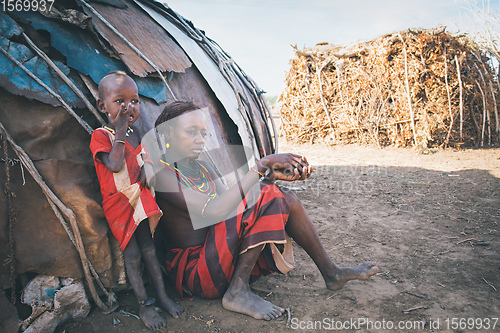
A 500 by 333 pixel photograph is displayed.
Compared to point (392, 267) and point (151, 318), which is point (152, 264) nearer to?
point (151, 318)

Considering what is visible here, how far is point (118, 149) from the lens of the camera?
1.56 metres

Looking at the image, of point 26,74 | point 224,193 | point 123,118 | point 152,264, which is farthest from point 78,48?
point 152,264

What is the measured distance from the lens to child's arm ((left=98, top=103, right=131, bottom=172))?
5.09 feet

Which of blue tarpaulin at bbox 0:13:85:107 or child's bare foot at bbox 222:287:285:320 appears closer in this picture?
blue tarpaulin at bbox 0:13:85:107

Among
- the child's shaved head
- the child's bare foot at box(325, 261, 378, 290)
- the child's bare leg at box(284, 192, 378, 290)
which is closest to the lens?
the child's shaved head

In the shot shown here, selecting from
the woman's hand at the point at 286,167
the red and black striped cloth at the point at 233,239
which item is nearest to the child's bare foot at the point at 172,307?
the red and black striped cloth at the point at 233,239

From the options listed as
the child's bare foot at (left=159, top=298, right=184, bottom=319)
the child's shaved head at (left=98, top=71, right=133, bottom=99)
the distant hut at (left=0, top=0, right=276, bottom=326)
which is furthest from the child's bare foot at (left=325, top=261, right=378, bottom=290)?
the child's shaved head at (left=98, top=71, right=133, bottom=99)

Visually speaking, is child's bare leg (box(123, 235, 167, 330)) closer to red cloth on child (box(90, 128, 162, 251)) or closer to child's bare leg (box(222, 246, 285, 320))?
red cloth on child (box(90, 128, 162, 251))

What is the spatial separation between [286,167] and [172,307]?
0.99 metres

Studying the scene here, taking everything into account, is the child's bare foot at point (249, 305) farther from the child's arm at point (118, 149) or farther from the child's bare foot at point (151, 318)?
the child's arm at point (118, 149)

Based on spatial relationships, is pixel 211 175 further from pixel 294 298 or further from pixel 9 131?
pixel 9 131

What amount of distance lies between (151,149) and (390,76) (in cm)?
677

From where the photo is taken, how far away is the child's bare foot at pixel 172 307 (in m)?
1.73

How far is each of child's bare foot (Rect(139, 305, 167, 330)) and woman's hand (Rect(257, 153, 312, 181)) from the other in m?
0.95
